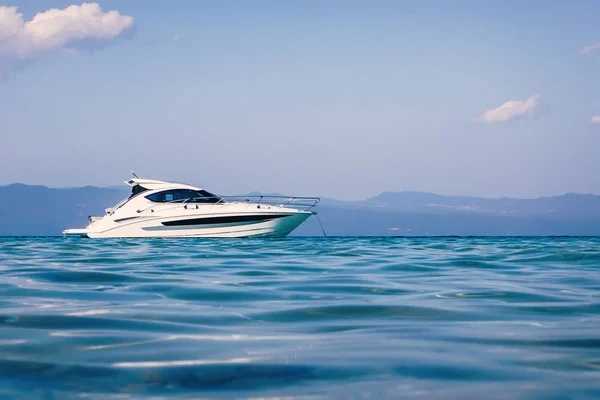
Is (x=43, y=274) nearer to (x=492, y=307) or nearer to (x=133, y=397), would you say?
(x=492, y=307)

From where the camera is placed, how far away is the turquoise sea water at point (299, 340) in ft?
9.18

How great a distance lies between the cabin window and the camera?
30.7m

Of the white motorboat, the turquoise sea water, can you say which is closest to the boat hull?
the white motorboat

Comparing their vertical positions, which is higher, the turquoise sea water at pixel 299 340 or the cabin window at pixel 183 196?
the cabin window at pixel 183 196

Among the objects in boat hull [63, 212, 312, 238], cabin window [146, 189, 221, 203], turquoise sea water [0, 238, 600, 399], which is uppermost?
cabin window [146, 189, 221, 203]

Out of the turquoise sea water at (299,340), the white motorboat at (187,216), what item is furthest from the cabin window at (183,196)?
the turquoise sea water at (299,340)

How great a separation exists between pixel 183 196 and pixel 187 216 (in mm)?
1417

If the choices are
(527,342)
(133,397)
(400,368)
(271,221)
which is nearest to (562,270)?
(527,342)

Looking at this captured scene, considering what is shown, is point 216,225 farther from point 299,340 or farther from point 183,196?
point 299,340

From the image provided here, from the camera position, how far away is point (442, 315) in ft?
16.6

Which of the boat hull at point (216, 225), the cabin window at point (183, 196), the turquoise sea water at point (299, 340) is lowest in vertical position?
the turquoise sea water at point (299, 340)

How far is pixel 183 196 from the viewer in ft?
101

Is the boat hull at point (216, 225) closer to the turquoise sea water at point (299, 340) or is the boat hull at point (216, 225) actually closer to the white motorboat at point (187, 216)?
the white motorboat at point (187, 216)

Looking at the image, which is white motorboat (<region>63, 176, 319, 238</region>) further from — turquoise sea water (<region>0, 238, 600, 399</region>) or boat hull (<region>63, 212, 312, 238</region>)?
turquoise sea water (<region>0, 238, 600, 399</region>)
